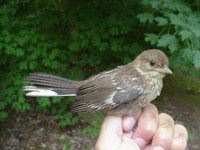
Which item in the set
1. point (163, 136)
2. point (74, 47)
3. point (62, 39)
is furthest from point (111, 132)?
point (62, 39)

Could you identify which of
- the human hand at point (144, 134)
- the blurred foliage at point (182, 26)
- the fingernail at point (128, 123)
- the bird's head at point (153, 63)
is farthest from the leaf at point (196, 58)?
the fingernail at point (128, 123)

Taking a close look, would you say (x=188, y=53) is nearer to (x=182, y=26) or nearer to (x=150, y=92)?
(x=182, y=26)

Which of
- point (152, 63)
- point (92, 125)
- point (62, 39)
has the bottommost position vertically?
point (92, 125)

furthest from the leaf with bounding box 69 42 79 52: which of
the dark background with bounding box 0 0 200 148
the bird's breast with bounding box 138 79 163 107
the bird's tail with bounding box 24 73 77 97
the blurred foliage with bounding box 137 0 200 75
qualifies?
the bird's breast with bounding box 138 79 163 107

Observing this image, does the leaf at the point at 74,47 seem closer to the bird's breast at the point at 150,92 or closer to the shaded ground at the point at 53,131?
the shaded ground at the point at 53,131

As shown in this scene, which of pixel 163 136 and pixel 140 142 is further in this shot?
pixel 140 142

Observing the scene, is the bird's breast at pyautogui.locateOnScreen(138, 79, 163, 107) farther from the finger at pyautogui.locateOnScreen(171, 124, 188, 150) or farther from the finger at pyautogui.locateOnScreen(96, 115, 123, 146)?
the finger at pyautogui.locateOnScreen(171, 124, 188, 150)

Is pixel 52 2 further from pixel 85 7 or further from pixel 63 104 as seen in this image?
pixel 63 104
